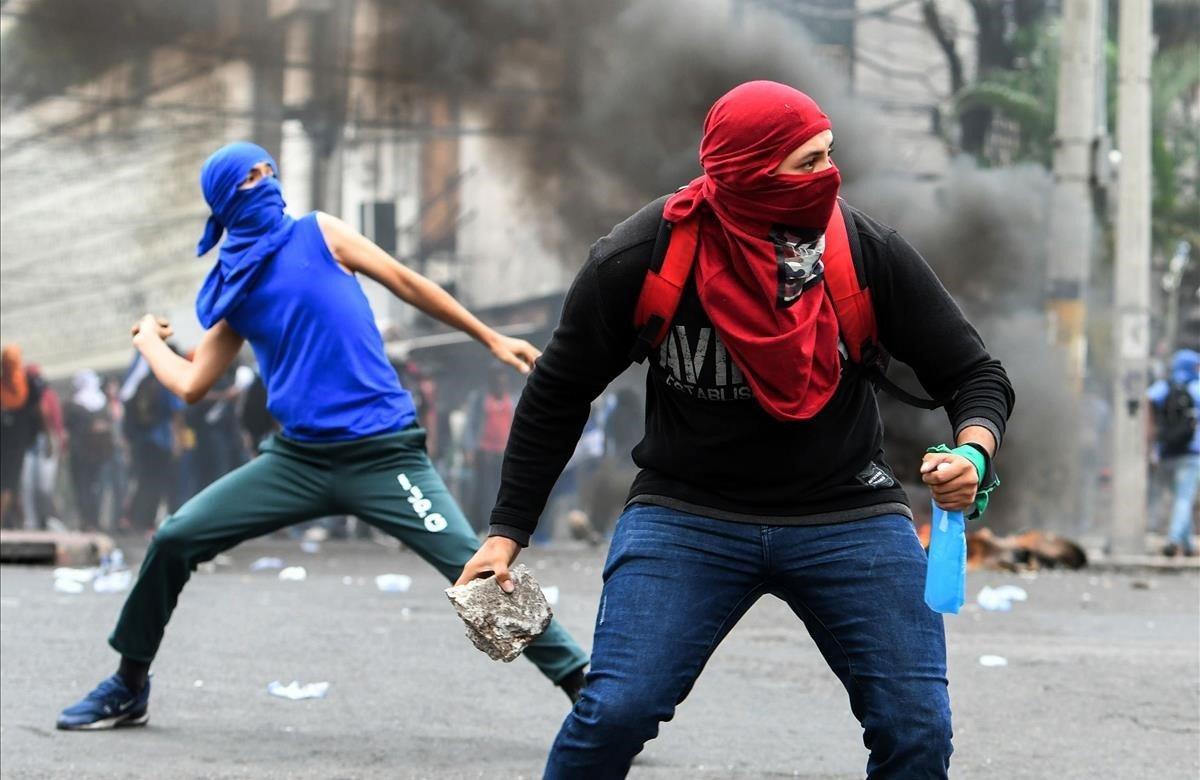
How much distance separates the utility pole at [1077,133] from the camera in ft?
47.3

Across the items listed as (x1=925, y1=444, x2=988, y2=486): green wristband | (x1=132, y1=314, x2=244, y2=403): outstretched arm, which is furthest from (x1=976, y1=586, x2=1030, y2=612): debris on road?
(x1=925, y1=444, x2=988, y2=486): green wristband

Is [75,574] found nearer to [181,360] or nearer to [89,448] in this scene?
[181,360]

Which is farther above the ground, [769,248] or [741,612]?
[769,248]

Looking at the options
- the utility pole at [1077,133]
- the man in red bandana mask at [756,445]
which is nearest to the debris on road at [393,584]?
the man in red bandana mask at [756,445]

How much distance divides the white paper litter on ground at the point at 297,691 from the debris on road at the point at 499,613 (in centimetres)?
271

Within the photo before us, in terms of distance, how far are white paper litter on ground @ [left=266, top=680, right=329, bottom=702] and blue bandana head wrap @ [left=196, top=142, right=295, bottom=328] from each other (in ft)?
4.36

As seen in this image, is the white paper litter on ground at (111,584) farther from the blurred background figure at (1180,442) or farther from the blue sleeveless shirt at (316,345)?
the blurred background figure at (1180,442)

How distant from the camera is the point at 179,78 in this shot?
16.2 m

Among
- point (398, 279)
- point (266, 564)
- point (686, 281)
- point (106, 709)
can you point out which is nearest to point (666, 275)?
point (686, 281)

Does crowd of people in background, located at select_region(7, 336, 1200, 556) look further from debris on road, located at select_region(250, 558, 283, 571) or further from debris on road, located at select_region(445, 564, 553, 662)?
debris on road, located at select_region(445, 564, 553, 662)

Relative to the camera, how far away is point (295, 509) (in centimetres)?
504

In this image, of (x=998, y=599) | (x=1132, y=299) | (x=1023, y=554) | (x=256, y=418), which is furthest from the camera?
(x=256, y=418)

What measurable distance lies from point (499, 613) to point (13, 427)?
1179 cm

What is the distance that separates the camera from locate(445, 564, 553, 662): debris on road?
3223 mm
